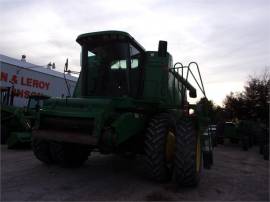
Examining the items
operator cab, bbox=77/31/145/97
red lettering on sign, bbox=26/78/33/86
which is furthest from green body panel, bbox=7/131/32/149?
red lettering on sign, bbox=26/78/33/86

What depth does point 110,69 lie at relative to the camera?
21.9 feet

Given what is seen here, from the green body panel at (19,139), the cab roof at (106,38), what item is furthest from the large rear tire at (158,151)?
the green body panel at (19,139)

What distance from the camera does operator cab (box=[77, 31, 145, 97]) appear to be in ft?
21.4

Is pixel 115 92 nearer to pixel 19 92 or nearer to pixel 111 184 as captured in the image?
pixel 111 184

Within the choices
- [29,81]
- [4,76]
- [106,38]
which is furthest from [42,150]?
[29,81]

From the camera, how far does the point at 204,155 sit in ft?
22.4

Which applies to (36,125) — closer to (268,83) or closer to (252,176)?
(252,176)

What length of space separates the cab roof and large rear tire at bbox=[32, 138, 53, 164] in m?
2.35

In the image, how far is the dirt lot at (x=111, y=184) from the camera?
5.16 meters

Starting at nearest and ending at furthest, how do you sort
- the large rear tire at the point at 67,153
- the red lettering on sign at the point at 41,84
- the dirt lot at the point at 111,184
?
the dirt lot at the point at 111,184 < the large rear tire at the point at 67,153 < the red lettering on sign at the point at 41,84

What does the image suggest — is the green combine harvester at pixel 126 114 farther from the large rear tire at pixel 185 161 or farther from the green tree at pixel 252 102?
the green tree at pixel 252 102

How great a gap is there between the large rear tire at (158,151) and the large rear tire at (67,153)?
1833 millimetres

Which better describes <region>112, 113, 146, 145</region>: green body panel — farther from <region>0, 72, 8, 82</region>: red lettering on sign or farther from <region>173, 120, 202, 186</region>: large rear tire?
<region>0, 72, 8, 82</region>: red lettering on sign

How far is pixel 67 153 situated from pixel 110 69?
6.98 ft
